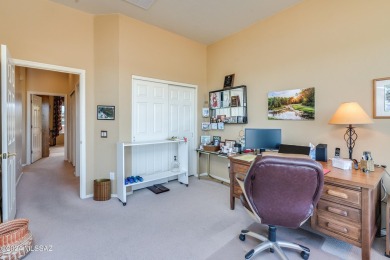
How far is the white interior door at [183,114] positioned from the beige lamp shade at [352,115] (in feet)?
8.89

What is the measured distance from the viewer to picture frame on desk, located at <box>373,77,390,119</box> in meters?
2.08

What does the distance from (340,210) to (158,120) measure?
9.80ft

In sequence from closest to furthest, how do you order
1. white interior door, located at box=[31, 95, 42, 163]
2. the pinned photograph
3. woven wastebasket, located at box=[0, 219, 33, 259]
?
woven wastebasket, located at box=[0, 219, 33, 259] < the pinned photograph < white interior door, located at box=[31, 95, 42, 163]

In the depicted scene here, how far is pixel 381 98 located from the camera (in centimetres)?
212

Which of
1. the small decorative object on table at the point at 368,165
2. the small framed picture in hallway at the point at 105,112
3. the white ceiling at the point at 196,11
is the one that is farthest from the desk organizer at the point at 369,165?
the small framed picture in hallway at the point at 105,112

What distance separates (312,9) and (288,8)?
1.23 ft

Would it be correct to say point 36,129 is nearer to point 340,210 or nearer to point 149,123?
point 149,123

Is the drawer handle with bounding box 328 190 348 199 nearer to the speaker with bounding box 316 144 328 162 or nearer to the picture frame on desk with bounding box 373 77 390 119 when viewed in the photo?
the speaker with bounding box 316 144 328 162

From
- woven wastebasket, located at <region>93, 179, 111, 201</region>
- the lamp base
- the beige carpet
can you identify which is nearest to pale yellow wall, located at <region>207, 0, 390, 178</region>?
the lamp base

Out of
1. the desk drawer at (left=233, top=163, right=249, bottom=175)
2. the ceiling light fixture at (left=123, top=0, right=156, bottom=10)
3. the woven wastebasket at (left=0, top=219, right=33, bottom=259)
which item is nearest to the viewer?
the woven wastebasket at (left=0, top=219, right=33, bottom=259)

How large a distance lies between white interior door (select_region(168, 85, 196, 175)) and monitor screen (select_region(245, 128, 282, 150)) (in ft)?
5.22

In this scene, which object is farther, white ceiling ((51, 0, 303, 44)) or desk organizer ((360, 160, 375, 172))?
white ceiling ((51, 0, 303, 44))

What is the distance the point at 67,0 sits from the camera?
2797 millimetres

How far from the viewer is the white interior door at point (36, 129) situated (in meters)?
5.70
